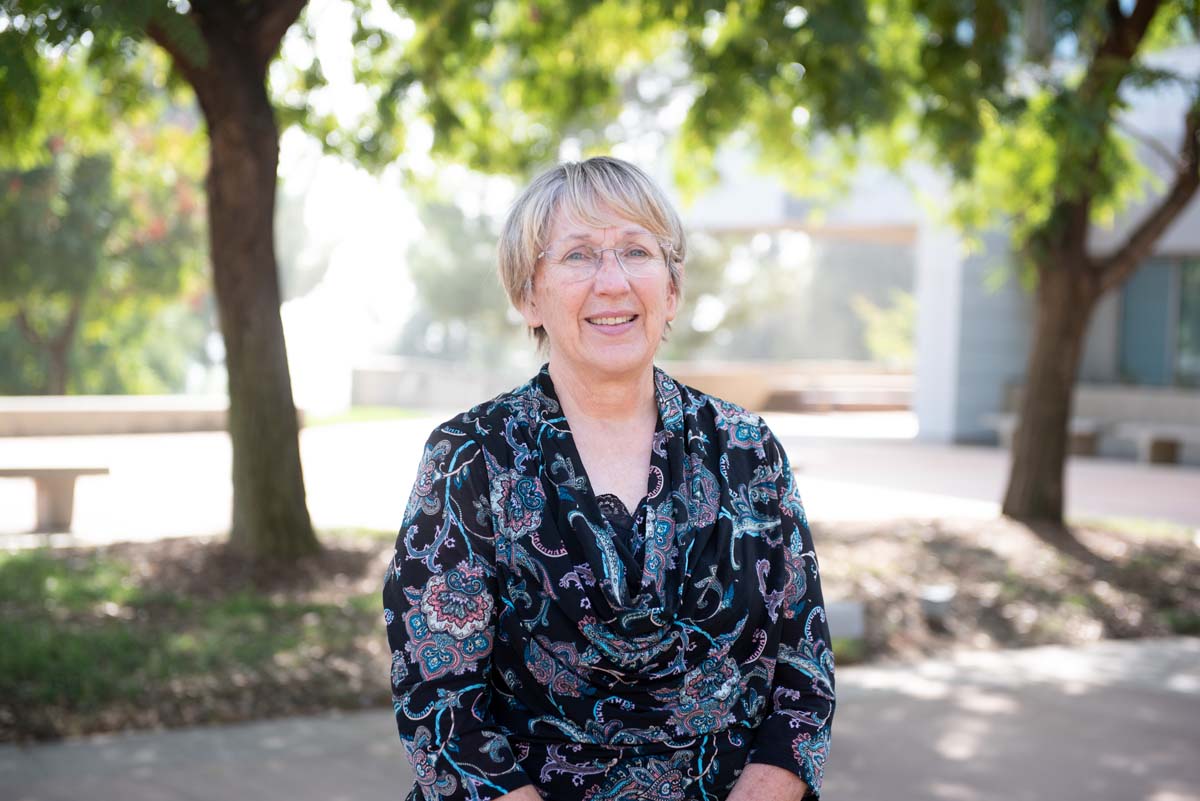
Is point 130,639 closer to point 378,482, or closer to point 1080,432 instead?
point 378,482

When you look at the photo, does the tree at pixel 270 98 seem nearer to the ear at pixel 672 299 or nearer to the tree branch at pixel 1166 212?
the ear at pixel 672 299

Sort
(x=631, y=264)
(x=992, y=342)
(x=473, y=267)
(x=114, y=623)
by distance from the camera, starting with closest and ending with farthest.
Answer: (x=631, y=264)
(x=114, y=623)
(x=992, y=342)
(x=473, y=267)

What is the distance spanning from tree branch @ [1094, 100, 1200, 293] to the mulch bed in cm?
214

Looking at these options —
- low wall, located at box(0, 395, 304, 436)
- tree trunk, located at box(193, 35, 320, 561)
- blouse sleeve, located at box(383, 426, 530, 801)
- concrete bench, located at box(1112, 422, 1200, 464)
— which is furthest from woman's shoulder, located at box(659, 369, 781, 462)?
concrete bench, located at box(1112, 422, 1200, 464)

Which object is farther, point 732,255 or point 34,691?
point 732,255

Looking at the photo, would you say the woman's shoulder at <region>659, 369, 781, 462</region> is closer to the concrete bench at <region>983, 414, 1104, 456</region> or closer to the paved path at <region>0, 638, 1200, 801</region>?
the paved path at <region>0, 638, 1200, 801</region>

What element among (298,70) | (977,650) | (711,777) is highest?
(298,70)

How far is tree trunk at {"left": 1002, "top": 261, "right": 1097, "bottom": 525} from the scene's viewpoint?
10141mm

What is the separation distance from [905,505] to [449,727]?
37.9 ft

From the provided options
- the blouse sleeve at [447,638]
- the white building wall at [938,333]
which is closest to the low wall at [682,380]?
the white building wall at [938,333]

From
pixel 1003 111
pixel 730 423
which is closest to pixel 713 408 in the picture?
pixel 730 423

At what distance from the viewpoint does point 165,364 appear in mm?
32188

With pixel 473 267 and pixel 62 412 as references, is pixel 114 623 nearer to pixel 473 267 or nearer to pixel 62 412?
pixel 62 412

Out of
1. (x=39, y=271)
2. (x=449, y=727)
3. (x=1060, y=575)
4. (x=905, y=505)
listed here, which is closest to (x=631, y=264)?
(x=449, y=727)
